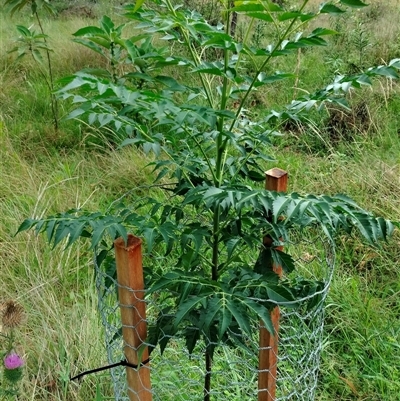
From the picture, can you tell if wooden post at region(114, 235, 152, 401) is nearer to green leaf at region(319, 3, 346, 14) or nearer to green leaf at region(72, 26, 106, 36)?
green leaf at region(72, 26, 106, 36)

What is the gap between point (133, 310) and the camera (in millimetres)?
1375

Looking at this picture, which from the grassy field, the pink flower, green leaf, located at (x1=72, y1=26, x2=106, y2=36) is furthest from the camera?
the grassy field

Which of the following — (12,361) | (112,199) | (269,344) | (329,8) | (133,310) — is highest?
(329,8)

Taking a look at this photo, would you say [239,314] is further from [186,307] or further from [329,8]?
[329,8]

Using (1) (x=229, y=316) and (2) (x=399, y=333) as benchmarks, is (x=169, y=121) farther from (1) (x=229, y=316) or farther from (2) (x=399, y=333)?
(2) (x=399, y=333)

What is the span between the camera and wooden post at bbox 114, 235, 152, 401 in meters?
1.31

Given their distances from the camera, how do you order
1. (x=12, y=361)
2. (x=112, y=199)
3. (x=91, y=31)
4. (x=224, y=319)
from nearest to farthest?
(x=224, y=319), (x=91, y=31), (x=12, y=361), (x=112, y=199)


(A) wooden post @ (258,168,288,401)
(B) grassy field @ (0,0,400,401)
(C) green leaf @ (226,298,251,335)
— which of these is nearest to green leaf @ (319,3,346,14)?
(A) wooden post @ (258,168,288,401)

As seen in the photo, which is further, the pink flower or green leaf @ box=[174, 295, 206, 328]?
the pink flower

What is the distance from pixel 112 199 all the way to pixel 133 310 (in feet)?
6.64

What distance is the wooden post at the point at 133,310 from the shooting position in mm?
1312

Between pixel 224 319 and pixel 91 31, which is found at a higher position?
pixel 91 31

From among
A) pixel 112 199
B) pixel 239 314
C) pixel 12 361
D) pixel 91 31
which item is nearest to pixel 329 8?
pixel 91 31

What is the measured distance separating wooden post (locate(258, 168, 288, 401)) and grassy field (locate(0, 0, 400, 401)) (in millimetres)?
585
